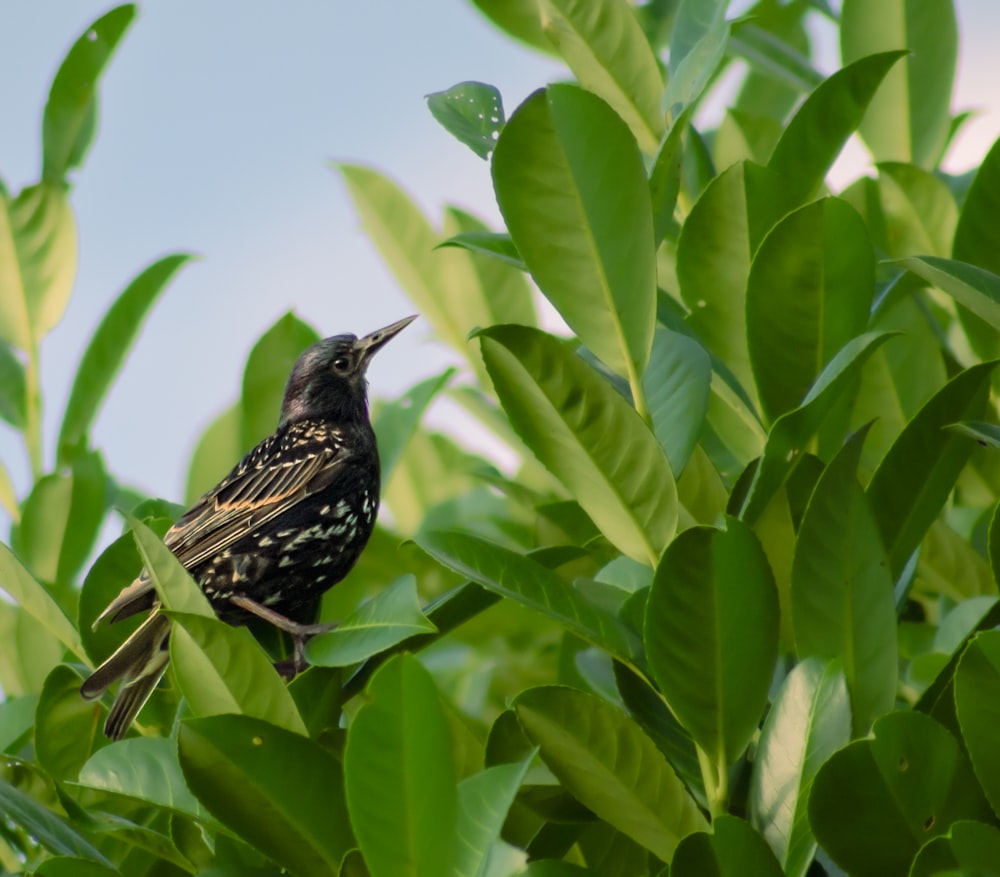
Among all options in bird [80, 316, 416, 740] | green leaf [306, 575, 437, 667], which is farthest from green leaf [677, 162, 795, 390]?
bird [80, 316, 416, 740]

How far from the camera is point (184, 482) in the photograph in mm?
3707

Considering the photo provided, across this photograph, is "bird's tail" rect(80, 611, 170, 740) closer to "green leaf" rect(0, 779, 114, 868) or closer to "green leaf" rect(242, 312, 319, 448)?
"green leaf" rect(0, 779, 114, 868)

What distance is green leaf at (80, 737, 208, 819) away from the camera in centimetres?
188

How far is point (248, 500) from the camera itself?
3.87m

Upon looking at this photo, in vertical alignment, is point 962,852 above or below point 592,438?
below

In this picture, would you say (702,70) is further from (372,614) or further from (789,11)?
(789,11)

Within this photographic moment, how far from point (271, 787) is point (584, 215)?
84 cm

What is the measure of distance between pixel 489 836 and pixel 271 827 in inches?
14.5

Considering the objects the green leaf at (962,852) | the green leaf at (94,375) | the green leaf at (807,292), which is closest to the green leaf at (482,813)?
the green leaf at (962,852)

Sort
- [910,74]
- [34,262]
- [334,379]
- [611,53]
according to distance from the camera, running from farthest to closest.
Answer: [334,379]
[34,262]
[910,74]
[611,53]

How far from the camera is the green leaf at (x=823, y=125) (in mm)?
2180

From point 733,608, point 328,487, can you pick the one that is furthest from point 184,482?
point 733,608

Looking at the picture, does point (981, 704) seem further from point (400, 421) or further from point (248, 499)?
point (248, 499)

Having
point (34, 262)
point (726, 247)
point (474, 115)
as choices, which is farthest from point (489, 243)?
point (34, 262)
